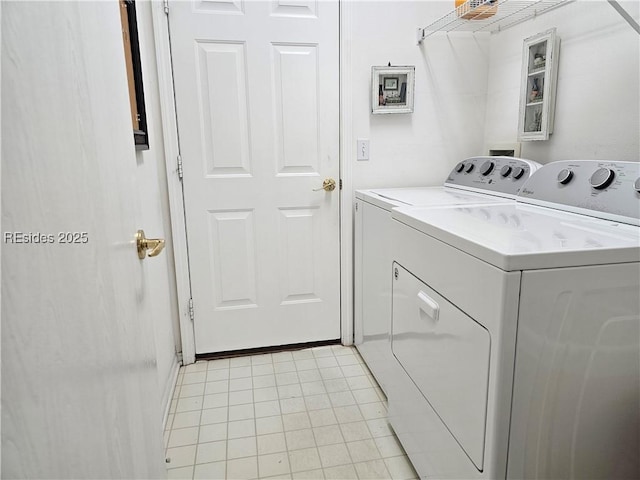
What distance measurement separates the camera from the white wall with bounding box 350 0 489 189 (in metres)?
2.13

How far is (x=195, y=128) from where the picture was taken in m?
2.06

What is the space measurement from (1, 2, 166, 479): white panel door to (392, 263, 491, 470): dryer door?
2.58 feet

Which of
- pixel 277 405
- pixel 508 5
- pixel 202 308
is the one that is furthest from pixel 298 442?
pixel 508 5

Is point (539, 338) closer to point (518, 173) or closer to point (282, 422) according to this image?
point (518, 173)

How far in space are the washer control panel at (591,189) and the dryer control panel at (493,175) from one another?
6.7 inches

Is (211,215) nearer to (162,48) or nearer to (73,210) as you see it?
(162,48)

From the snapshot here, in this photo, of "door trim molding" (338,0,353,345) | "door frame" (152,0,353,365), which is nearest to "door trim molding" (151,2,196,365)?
"door frame" (152,0,353,365)

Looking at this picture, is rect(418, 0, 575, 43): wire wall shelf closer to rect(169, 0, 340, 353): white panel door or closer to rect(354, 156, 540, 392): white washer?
rect(169, 0, 340, 353): white panel door

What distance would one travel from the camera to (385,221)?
1.78 meters

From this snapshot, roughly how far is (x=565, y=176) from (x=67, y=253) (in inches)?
56.6

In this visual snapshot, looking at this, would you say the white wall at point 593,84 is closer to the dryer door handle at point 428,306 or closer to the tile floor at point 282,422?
the dryer door handle at point 428,306

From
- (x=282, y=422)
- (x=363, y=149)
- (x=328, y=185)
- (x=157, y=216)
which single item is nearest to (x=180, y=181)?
(x=157, y=216)

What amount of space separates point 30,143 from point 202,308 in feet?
6.05

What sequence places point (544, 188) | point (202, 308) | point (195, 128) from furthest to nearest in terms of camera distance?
point (202, 308), point (195, 128), point (544, 188)
